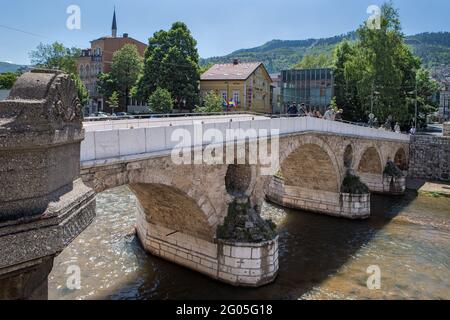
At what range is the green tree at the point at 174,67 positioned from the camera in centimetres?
4044

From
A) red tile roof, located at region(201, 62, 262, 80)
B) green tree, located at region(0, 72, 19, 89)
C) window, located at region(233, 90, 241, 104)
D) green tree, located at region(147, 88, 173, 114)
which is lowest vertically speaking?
green tree, located at region(147, 88, 173, 114)

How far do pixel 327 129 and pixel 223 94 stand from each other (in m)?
25.6

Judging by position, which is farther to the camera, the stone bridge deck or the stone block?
the stone block

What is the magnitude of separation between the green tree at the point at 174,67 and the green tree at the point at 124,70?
9010 millimetres

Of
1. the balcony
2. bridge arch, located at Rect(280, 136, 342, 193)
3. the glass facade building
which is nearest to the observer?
bridge arch, located at Rect(280, 136, 342, 193)

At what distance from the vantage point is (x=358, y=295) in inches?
504

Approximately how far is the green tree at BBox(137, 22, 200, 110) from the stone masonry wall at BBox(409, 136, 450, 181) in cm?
2146

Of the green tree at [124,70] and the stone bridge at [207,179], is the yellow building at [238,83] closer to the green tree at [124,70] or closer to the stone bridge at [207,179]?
the green tree at [124,70]

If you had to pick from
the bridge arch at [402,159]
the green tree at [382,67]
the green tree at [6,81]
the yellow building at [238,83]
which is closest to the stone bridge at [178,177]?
the bridge arch at [402,159]

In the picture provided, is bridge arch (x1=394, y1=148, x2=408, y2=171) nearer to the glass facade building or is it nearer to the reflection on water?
the reflection on water

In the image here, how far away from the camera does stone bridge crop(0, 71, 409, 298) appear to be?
11.1 ft

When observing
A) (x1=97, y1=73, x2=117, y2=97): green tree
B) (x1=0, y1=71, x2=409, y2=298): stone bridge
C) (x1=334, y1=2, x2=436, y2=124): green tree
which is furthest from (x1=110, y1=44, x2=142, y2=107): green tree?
(x1=0, y1=71, x2=409, y2=298): stone bridge

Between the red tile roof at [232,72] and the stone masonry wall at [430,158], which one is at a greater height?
the red tile roof at [232,72]
